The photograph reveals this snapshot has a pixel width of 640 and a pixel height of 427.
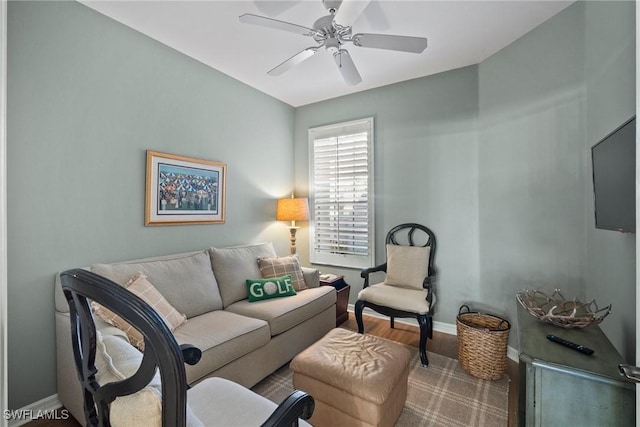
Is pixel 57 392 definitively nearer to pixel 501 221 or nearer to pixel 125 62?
pixel 125 62

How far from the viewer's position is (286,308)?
2455mm

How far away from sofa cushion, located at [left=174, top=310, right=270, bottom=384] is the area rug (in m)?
0.38

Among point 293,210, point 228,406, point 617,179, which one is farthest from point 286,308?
point 617,179

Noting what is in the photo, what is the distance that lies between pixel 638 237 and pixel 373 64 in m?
2.65

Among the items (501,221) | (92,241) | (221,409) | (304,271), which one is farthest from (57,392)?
(501,221)

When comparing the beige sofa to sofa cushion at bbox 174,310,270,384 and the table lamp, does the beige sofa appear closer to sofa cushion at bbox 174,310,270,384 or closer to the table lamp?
sofa cushion at bbox 174,310,270,384

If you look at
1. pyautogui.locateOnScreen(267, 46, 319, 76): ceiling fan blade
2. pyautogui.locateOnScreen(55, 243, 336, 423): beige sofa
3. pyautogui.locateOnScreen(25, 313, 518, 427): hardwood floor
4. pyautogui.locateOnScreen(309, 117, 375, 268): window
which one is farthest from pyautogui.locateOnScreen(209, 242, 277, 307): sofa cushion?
pyautogui.locateOnScreen(267, 46, 319, 76): ceiling fan blade

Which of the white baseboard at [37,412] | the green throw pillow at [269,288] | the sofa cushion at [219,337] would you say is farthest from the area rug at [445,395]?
the white baseboard at [37,412]

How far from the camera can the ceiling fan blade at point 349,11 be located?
4.77 feet

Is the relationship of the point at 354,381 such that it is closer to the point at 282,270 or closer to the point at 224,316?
the point at 224,316

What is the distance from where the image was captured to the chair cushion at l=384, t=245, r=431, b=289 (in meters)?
3.02

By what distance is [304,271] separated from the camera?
316 centimetres

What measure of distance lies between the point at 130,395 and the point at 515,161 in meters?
3.01

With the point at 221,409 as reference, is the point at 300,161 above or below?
above
